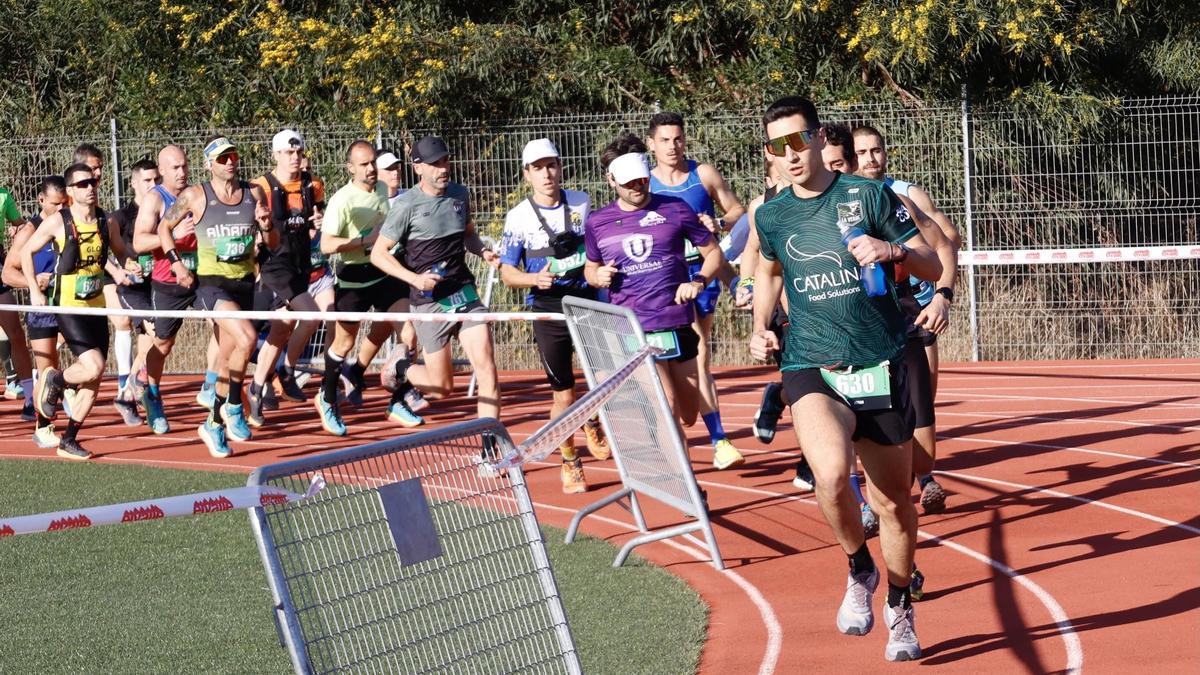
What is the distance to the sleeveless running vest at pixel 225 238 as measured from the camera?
1249 centimetres

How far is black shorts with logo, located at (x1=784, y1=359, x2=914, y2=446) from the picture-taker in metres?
6.29

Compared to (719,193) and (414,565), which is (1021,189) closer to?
(719,193)

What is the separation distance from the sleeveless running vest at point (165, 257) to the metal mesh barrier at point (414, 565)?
8.64m

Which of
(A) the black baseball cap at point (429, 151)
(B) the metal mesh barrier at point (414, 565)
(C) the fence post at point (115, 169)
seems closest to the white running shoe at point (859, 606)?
(B) the metal mesh barrier at point (414, 565)

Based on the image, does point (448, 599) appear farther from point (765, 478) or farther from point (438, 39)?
point (438, 39)

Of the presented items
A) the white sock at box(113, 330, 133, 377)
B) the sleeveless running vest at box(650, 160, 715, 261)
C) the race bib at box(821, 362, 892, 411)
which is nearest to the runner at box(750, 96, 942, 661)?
the race bib at box(821, 362, 892, 411)

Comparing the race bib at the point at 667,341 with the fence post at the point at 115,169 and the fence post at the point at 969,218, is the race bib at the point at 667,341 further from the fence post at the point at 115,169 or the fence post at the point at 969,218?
the fence post at the point at 115,169

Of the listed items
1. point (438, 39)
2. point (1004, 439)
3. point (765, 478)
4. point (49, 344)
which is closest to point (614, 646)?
point (765, 478)

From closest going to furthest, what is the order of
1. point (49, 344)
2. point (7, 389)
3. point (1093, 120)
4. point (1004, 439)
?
1. point (1004, 439)
2. point (49, 344)
3. point (7, 389)
4. point (1093, 120)

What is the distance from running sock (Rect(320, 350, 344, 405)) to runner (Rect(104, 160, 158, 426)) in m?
1.52

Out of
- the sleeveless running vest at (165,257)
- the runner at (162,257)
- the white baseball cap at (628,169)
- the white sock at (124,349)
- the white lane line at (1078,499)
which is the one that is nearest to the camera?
the white lane line at (1078,499)

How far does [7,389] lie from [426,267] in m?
7.35

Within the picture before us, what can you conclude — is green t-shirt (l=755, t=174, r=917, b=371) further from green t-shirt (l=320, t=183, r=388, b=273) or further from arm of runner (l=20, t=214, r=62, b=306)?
arm of runner (l=20, t=214, r=62, b=306)

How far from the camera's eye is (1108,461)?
11.1m
